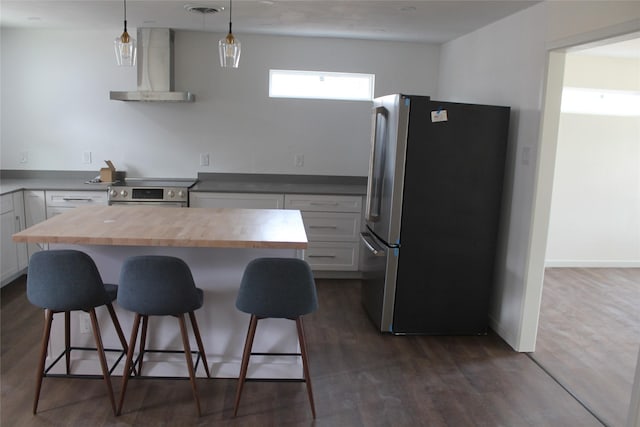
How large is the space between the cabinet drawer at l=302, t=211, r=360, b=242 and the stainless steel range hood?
166 cm

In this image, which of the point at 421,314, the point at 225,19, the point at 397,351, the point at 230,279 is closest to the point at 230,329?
the point at 230,279

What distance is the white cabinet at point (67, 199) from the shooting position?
14.6 feet

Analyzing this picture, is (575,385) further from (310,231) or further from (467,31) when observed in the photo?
(467,31)

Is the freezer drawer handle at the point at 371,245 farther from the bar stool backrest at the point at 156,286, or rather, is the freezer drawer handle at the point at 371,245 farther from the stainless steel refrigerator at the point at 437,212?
the bar stool backrest at the point at 156,286

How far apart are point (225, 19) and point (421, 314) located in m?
2.89

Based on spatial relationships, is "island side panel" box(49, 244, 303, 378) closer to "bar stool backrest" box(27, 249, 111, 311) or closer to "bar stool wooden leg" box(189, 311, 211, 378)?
"bar stool wooden leg" box(189, 311, 211, 378)

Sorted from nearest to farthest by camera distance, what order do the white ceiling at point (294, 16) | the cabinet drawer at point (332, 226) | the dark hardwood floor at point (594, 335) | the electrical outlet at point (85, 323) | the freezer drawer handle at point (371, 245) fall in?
the electrical outlet at point (85, 323) → the dark hardwood floor at point (594, 335) → the white ceiling at point (294, 16) → the freezer drawer handle at point (371, 245) → the cabinet drawer at point (332, 226)

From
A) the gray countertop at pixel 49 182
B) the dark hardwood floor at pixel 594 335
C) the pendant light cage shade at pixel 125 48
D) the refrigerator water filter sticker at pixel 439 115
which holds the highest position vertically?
the pendant light cage shade at pixel 125 48

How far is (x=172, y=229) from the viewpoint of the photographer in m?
2.64

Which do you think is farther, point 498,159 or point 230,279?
point 498,159

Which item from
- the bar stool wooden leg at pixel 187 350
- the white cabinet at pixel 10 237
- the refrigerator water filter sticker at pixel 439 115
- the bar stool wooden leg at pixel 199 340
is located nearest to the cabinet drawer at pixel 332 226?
the refrigerator water filter sticker at pixel 439 115

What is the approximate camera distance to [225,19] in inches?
163

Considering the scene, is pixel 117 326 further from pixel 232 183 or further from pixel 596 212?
pixel 596 212

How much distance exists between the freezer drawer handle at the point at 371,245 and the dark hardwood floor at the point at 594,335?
1.26 meters
